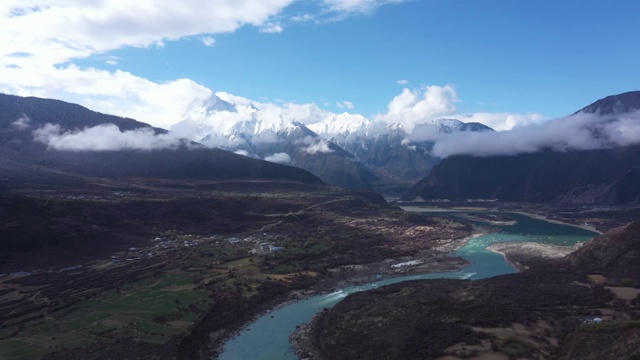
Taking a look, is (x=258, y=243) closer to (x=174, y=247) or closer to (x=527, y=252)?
(x=174, y=247)

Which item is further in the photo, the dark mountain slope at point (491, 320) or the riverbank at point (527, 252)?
the riverbank at point (527, 252)

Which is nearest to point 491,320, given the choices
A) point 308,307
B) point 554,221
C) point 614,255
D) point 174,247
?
point 308,307

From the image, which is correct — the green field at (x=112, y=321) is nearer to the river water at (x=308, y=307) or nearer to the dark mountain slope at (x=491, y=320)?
the river water at (x=308, y=307)

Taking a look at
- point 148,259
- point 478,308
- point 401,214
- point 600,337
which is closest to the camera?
point 600,337

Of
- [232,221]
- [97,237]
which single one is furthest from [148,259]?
[232,221]

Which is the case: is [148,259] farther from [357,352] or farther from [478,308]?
[478,308]

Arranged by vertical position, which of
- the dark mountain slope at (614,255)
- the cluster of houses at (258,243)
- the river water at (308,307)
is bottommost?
the river water at (308,307)


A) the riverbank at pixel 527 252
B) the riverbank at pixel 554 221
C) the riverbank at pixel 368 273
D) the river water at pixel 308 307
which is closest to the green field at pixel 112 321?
the riverbank at pixel 368 273

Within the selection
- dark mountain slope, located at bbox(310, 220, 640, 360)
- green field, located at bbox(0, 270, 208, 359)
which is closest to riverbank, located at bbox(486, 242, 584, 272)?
dark mountain slope, located at bbox(310, 220, 640, 360)

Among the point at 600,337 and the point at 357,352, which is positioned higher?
the point at 600,337

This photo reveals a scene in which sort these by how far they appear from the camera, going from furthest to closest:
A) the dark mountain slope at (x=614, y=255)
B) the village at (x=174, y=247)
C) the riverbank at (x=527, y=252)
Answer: the riverbank at (x=527, y=252) < the village at (x=174, y=247) < the dark mountain slope at (x=614, y=255)
